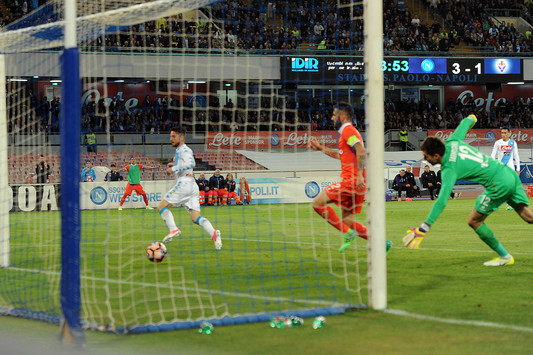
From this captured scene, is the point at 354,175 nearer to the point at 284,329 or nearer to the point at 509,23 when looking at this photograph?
the point at 284,329

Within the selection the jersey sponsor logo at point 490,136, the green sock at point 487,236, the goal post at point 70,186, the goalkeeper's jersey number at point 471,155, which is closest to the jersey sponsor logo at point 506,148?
the green sock at point 487,236

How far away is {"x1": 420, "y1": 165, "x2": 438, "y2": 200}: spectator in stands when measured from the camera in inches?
1286

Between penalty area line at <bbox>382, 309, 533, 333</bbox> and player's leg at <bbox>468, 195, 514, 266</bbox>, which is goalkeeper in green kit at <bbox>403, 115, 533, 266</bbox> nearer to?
player's leg at <bbox>468, 195, 514, 266</bbox>

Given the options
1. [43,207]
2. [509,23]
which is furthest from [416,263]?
[509,23]

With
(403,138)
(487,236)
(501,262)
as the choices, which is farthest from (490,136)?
(487,236)

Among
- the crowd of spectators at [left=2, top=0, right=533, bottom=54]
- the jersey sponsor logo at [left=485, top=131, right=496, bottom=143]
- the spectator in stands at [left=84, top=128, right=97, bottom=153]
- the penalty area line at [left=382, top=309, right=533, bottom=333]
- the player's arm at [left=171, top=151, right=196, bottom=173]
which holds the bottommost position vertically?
the penalty area line at [left=382, top=309, right=533, bottom=333]

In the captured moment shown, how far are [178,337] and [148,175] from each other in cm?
2598

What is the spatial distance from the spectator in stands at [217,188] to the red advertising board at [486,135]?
16944 mm

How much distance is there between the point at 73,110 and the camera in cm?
635

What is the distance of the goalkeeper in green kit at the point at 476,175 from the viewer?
891 centimetres

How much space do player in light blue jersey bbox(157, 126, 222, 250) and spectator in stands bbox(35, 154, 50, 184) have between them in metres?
13.6

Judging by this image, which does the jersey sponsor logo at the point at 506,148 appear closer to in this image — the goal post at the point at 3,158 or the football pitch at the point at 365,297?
the football pitch at the point at 365,297

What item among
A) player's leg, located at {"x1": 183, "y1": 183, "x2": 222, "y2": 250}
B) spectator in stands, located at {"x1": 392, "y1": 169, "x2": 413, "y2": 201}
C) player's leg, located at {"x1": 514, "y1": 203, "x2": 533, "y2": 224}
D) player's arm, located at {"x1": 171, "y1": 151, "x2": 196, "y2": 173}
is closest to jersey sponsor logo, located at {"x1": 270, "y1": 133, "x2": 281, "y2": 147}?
spectator in stands, located at {"x1": 392, "y1": 169, "x2": 413, "y2": 201}

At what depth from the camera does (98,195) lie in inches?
1094
